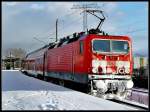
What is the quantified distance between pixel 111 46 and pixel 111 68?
3.56ft

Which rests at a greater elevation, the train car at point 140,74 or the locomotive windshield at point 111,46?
the locomotive windshield at point 111,46

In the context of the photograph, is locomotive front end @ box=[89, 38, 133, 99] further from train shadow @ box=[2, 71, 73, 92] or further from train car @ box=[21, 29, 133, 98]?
train shadow @ box=[2, 71, 73, 92]

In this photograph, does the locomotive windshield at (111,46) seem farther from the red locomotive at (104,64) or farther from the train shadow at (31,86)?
the train shadow at (31,86)

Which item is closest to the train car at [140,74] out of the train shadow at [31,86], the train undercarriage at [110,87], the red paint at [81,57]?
the train shadow at [31,86]

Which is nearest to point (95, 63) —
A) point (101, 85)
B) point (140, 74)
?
point (101, 85)

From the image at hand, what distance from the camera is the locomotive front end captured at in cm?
1886

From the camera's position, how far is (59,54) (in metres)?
26.1

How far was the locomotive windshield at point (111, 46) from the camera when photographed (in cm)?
1958

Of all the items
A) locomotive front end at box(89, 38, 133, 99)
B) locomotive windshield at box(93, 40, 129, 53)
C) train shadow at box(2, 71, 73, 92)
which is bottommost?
train shadow at box(2, 71, 73, 92)

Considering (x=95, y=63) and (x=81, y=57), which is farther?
(x=81, y=57)

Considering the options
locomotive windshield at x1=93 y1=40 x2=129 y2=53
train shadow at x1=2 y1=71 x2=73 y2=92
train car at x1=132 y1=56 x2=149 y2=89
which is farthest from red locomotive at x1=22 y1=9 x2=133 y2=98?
train car at x1=132 y1=56 x2=149 y2=89

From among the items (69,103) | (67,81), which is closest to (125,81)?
(67,81)

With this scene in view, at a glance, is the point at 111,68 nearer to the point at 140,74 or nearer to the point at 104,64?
the point at 104,64

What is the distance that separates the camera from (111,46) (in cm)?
1984
